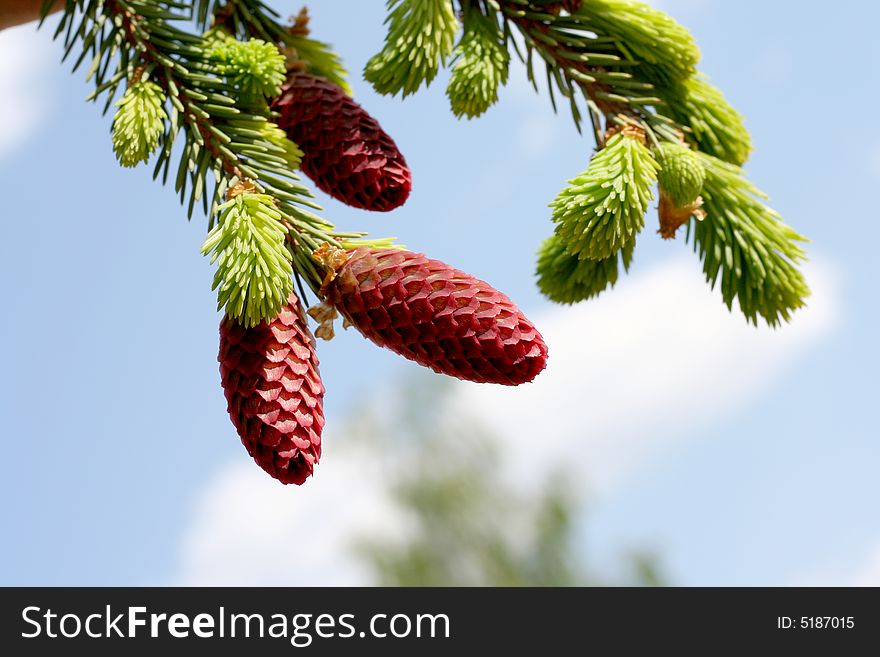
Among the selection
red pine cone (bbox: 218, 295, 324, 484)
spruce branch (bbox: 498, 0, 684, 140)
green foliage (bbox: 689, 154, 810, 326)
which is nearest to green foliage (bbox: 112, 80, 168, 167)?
red pine cone (bbox: 218, 295, 324, 484)

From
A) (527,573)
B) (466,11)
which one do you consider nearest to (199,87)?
(466,11)

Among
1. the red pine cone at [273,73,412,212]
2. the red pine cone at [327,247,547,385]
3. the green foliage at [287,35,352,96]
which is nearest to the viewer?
the red pine cone at [327,247,547,385]

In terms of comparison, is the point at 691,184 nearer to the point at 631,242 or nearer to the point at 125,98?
the point at 631,242

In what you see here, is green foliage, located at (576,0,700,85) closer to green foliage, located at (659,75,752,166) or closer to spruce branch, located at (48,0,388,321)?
green foliage, located at (659,75,752,166)

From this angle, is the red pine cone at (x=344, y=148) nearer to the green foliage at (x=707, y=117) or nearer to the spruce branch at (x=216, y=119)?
the spruce branch at (x=216, y=119)

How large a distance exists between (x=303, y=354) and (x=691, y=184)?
0.91ft

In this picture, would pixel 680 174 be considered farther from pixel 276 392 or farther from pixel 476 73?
pixel 276 392

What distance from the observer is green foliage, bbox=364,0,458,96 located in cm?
64

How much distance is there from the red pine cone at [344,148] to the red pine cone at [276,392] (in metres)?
0.11

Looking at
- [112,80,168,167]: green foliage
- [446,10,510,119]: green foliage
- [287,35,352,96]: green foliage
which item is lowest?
[112,80,168,167]: green foliage

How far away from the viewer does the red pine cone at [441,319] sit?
1.64 ft

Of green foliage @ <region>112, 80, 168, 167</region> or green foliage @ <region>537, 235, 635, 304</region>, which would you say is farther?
green foliage @ <region>537, 235, 635, 304</region>

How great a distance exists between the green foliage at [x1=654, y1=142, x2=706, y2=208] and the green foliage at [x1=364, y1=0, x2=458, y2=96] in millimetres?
164

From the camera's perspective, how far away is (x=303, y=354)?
0.54 meters
